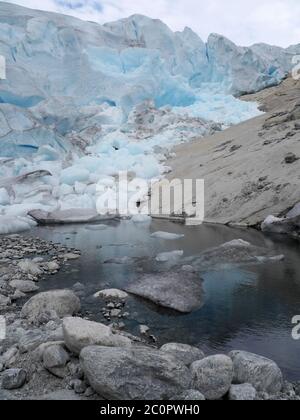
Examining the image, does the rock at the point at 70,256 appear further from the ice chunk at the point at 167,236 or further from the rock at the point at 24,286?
the ice chunk at the point at 167,236

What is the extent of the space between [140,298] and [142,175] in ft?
41.8

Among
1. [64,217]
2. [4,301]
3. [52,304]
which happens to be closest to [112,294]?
[52,304]

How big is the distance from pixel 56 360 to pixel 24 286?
3.46m

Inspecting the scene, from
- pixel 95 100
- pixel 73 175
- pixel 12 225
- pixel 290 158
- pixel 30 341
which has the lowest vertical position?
pixel 30 341

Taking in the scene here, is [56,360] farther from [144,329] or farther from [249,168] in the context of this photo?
[249,168]

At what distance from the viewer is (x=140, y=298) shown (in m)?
7.47

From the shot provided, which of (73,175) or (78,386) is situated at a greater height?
(73,175)

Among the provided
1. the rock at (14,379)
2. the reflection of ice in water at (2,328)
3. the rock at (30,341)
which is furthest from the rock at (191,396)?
the reflection of ice in water at (2,328)

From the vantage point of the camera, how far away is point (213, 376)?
4367 millimetres

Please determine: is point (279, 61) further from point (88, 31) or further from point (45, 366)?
point (45, 366)

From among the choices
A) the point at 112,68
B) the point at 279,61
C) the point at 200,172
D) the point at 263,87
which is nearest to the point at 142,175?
the point at 200,172

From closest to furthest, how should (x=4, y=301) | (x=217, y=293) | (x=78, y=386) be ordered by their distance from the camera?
(x=78, y=386) → (x=4, y=301) → (x=217, y=293)

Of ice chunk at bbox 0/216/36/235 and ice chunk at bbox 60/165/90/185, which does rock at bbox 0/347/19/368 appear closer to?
ice chunk at bbox 0/216/36/235

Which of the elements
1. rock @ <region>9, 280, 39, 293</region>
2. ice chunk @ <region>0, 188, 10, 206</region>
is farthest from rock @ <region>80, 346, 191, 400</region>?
ice chunk @ <region>0, 188, 10, 206</region>
